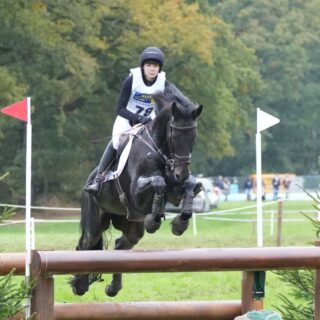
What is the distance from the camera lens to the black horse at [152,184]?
6.86 meters

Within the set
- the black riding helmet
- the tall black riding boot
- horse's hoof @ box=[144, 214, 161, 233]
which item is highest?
the black riding helmet

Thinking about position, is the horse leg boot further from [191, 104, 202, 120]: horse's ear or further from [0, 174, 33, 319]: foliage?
[0, 174, 33, 319]: foliage

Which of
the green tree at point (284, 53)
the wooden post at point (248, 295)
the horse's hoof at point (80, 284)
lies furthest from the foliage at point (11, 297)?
the green tree at point (284, 53)

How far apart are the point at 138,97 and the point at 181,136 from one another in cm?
73

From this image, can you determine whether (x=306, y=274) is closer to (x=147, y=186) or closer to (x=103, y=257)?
(x=103, y=257)

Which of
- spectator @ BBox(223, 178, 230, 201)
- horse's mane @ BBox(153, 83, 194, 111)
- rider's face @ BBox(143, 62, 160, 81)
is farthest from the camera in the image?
spectator @ BBox(223, 178, 230, 201)

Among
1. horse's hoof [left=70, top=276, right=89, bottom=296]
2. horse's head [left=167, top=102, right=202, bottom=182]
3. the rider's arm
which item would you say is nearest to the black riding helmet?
the rider's arm

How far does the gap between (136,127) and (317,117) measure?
189ft

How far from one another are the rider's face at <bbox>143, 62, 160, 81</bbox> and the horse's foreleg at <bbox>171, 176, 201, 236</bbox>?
1.00m

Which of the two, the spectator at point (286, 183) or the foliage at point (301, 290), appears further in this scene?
the spectator at point (286, 183)

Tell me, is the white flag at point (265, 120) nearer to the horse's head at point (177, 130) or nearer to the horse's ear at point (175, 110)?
the horse's head at point (177, 130)

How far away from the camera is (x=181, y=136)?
6984mm

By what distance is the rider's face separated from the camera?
289 inches

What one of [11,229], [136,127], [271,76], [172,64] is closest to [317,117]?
[271,76]
